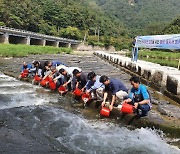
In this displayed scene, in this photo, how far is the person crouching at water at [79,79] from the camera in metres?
9.21

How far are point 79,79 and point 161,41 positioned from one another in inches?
282

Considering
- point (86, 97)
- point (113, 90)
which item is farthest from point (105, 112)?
point (86, 97)

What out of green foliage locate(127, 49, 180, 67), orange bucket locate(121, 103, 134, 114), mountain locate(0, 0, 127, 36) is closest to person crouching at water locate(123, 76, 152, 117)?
orange bucket locate(121, 103, 134, 114)

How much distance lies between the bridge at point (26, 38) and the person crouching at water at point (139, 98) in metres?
52.1

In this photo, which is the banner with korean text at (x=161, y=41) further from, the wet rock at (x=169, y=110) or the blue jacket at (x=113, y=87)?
the blue jacket at (x=113, y=87)

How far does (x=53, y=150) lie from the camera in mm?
5699

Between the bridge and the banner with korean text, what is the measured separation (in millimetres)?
42375

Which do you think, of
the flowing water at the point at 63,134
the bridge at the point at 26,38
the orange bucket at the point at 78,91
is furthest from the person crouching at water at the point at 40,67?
the bridge at the point at 26,38

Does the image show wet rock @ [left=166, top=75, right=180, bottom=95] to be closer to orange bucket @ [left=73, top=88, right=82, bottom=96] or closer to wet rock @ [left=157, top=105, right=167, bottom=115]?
wet rock @ [left=157, top=105, right=167, bottom=115]

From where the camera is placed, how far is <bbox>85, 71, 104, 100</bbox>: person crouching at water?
8812 millimetres

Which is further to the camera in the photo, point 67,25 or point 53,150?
point 67,25

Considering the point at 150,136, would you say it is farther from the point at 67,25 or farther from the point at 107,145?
the point at 67,25

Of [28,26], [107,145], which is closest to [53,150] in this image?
[107,145]

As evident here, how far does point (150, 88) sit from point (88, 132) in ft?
22.2
